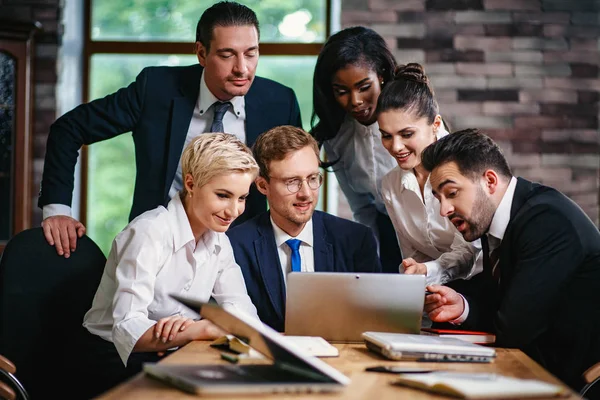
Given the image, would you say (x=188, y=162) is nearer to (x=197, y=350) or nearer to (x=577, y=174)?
(x=197, y=350)

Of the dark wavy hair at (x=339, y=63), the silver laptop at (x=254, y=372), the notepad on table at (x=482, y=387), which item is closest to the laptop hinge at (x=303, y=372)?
the silver laptop at (x=254, y=372)

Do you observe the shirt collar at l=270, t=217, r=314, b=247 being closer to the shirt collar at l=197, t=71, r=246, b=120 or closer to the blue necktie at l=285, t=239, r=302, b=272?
the blue necktie at l=285, t=239, r=302, b=272

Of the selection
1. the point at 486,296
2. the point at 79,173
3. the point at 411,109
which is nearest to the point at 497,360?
the point at 486,296

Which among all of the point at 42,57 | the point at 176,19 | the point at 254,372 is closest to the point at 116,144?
the point at 42,57

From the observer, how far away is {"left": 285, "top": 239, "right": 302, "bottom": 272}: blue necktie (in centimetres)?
251

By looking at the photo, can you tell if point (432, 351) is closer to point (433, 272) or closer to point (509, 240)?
point (509, 240)

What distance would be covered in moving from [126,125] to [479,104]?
7.83 feet

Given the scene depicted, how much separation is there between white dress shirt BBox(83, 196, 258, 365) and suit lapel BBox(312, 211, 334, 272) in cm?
28

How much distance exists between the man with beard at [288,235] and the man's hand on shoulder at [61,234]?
0.48 m

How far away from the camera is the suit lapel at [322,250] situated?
2535 millimetres

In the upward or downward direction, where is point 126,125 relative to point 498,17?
downward

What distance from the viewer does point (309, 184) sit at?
2523 millimetres

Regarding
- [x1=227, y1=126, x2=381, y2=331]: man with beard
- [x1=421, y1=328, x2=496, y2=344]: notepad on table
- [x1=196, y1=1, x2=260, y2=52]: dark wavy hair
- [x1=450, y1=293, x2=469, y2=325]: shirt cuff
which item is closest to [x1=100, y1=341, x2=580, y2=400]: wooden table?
[x1=421, y1=328, x2=496, y2=344]: notepad on table

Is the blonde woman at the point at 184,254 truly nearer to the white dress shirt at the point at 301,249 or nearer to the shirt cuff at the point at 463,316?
the white dress shirt at the point at 301,249
